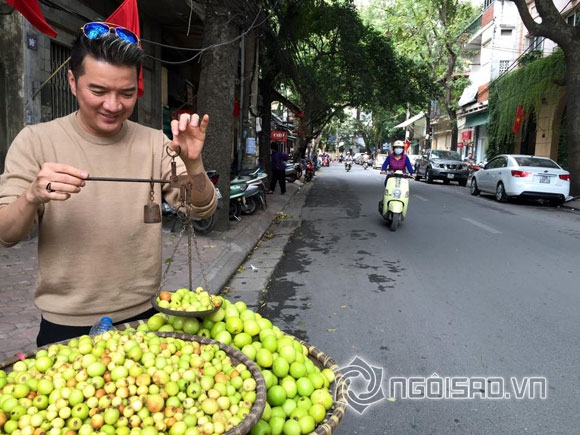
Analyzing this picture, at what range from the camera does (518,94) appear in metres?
21.4

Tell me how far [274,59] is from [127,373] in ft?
45.9

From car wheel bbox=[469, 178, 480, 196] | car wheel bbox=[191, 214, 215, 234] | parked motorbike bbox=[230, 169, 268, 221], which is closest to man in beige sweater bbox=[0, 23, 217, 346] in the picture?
car wheel bbox=[191, 214, 215, 234]

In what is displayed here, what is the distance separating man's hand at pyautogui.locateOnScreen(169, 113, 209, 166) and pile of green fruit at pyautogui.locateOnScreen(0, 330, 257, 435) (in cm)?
72

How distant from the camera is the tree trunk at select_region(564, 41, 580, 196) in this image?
14.7 meters

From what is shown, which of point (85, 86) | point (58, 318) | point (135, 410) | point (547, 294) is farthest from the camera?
point (547, 294)

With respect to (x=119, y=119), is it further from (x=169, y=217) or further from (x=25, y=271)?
(x=169, y=217)

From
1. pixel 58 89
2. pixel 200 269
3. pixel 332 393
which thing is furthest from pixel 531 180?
Answer: pixel 332 393

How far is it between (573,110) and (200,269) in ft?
46.7

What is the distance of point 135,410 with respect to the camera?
1.44 m

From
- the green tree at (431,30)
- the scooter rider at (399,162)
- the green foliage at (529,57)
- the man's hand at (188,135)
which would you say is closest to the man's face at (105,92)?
the man's hand at (188,135)

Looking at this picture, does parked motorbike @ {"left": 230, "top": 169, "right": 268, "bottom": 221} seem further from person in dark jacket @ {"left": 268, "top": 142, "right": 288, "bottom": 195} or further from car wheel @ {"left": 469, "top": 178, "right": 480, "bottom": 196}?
car wheel @ {"left": 469, "top": 178, "right": 480, "bottom": 196}

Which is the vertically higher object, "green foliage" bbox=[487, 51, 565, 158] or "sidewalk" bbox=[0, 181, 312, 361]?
"green foliage" bbox=[487, 51, 565, 158]

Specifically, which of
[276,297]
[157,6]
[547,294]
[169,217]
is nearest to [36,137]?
[276,297]

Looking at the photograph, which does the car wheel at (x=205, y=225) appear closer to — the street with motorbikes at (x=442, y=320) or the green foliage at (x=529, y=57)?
the street with motorbikes at (x=442, y=320)
